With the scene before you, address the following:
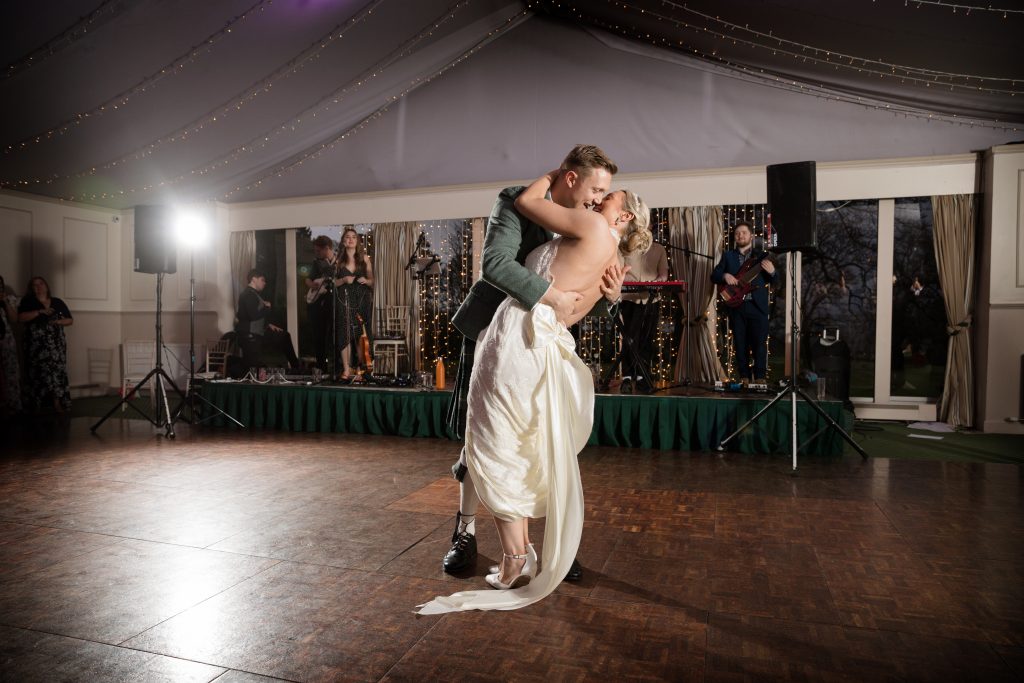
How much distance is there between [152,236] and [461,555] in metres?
5.39

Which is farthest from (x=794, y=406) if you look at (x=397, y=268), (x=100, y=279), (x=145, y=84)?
(x=100, y=279)

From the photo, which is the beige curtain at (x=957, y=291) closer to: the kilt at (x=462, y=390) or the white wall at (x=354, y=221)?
the white wall at (x=354, y=221)

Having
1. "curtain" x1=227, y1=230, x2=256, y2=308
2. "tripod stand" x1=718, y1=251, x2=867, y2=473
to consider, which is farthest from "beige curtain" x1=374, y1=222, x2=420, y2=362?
"tripod stand" x1=718, y1=251, x2=867, y2=473

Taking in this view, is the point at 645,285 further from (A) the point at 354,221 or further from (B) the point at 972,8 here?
(A) the point at 354,221

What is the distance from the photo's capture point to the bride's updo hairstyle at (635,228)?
2.35m

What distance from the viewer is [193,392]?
6.60 meters

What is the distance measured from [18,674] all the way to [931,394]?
818 centimetres

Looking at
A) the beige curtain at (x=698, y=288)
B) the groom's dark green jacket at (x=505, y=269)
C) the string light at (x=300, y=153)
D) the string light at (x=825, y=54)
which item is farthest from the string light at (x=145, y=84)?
the beige curtain at (x=698, y=288)

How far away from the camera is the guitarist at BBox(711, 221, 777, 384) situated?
6.35m

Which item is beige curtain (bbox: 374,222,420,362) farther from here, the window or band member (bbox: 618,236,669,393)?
the window

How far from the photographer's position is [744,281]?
6.45m

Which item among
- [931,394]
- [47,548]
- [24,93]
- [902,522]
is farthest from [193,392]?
[931,394]

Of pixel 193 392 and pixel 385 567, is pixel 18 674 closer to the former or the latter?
pixel 385 567

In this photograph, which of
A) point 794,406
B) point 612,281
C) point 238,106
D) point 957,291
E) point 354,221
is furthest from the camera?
point 354,221
